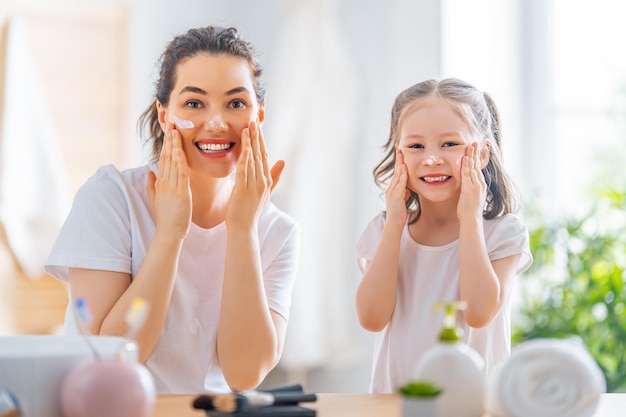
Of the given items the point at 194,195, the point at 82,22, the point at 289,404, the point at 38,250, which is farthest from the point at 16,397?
the point at 82,22

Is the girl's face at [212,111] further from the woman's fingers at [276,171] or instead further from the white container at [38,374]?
the white container at [38,374]

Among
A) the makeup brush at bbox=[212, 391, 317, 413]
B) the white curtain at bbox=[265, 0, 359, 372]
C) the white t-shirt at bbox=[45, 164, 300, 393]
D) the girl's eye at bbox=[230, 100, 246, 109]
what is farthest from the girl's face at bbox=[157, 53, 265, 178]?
the white curtain at bbox=[265, 0, 359, 372]

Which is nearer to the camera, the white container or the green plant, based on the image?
the white container

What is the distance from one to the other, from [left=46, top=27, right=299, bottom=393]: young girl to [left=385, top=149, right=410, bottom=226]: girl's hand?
20cm

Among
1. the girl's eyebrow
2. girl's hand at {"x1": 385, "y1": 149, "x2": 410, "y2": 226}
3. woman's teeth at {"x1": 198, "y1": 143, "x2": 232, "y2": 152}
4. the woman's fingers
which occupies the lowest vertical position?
girl's hand at {"x1": 385, "y1": 149, "x2": 410, "y2": 226}

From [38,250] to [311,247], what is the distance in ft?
2.76

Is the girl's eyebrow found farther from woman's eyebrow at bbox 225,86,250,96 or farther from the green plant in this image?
the green plant

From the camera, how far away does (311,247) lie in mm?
2889

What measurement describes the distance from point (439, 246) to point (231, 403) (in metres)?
0.56

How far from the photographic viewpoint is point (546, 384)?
37.5 inches

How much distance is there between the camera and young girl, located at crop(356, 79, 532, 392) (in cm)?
132

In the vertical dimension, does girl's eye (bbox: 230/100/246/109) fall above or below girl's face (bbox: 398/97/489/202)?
above

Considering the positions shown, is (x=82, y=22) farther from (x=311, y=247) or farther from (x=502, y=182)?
(x=502, y=182)

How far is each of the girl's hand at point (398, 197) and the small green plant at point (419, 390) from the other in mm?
475
